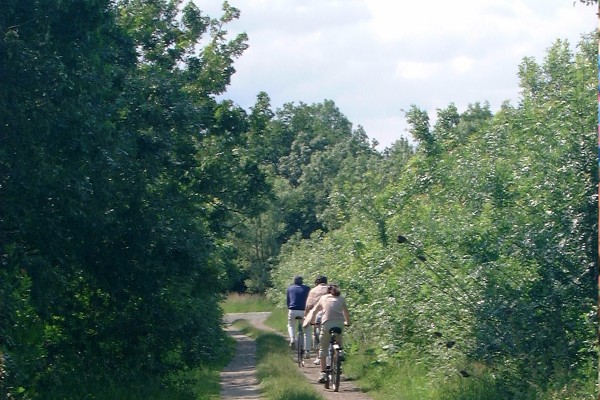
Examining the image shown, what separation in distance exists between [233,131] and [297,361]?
7.64m

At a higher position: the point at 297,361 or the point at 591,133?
the point at 591,133

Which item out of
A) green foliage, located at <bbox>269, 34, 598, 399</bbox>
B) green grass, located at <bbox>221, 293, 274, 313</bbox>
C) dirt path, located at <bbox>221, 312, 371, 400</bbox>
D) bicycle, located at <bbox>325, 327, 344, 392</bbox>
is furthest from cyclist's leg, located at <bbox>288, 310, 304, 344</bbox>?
green grass, located at <bbox>221, 293, 274, 313</bbox>

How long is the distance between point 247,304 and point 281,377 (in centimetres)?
4648

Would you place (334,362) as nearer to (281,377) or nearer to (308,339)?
(281,377)

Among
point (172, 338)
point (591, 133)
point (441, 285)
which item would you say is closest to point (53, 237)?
point (172, 338)

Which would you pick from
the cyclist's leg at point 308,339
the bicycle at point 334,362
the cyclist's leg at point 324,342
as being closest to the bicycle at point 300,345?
the cyclist's leg at point 308,339

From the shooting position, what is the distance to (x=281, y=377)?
17156 mm

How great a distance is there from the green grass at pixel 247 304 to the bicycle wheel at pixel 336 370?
145 ft

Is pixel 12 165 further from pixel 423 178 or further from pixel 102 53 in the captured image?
pixel 423 178

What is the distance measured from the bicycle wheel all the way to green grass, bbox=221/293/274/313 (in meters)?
44.2

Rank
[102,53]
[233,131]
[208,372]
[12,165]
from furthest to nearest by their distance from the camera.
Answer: [233,131] < [208,372] < [102,53] < [12,165]

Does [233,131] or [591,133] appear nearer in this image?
[591,133]

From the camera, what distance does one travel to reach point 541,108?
51.0 ft

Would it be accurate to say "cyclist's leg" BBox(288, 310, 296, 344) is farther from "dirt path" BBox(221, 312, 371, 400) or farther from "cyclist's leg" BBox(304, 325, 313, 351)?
"cyclist's leg" BBox(304, 325, 313, 351)
